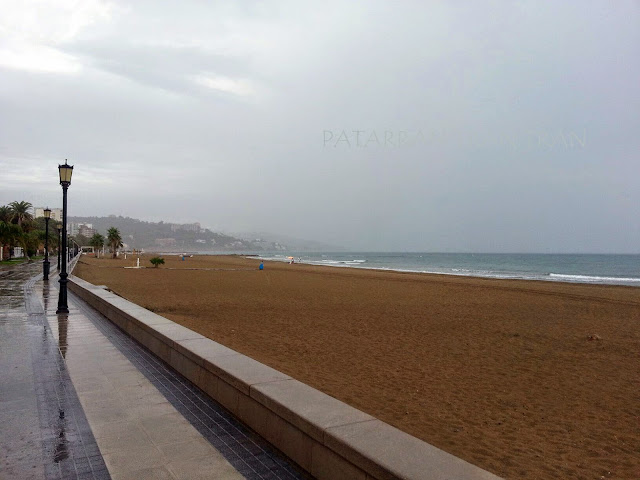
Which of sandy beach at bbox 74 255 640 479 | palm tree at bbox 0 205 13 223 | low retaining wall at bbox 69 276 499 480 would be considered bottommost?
sandy beach at bbox 74 255 640 479

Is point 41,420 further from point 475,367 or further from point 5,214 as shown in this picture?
point 5,214

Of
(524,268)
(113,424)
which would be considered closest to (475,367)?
(113,424)

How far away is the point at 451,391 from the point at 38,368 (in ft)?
17.4

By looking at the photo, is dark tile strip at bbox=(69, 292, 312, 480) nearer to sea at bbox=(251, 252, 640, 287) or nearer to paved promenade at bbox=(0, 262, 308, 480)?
paved promenade at bbox=(0, 262, 308, 480)

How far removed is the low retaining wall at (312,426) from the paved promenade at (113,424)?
0.15 m

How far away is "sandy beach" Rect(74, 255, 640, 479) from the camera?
4728 mm

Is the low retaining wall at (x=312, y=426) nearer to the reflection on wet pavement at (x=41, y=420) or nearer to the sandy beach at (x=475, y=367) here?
the reflection on wet pavement at (x=41, y=420)

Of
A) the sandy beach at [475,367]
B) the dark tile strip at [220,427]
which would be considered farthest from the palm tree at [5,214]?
the dark tile strip at [220,427]

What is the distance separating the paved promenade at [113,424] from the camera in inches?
131

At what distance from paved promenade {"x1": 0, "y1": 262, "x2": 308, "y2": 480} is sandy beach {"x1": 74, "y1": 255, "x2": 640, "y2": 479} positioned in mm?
1927

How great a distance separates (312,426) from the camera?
3.18m

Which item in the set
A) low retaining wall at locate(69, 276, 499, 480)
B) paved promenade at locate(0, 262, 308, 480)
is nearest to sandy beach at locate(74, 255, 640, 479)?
low retaining wall at locate(69, 276, 499, 480)

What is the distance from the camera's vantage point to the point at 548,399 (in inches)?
249

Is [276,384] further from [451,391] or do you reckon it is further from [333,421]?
[451,391]
